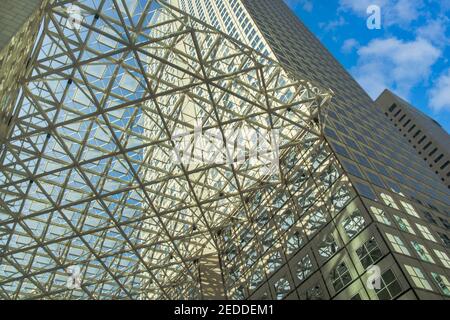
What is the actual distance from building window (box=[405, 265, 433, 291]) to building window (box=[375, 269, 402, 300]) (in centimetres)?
86

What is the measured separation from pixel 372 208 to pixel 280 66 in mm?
13106

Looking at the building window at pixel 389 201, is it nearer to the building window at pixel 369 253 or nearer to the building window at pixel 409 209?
the building window at pixel 409 209

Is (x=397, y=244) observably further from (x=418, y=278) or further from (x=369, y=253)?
(x=418, y=278)

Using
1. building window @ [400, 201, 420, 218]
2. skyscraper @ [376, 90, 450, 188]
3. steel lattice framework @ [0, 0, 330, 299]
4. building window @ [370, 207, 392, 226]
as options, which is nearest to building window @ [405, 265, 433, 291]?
building window @ [370, 207, 392, 226]

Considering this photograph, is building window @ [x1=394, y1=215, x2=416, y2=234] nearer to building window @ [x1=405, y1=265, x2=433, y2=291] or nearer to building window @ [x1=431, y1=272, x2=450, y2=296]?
building window @ [x1=431, y1=272, x2=450, y2=296]

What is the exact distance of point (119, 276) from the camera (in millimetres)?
42906

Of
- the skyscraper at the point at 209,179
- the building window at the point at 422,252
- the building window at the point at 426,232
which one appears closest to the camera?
the building window at the point at 422,252

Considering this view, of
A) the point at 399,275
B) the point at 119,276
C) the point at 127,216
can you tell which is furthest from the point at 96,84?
the point at 399,275

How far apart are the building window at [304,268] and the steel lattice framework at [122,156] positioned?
8253 mm

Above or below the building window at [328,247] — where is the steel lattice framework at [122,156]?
above

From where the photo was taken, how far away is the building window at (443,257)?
2677 centimetres

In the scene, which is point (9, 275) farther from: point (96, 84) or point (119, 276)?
point (96, 84)

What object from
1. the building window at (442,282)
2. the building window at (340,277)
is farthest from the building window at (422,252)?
the building window at (340,277)

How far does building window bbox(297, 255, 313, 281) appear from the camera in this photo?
94.0ft
